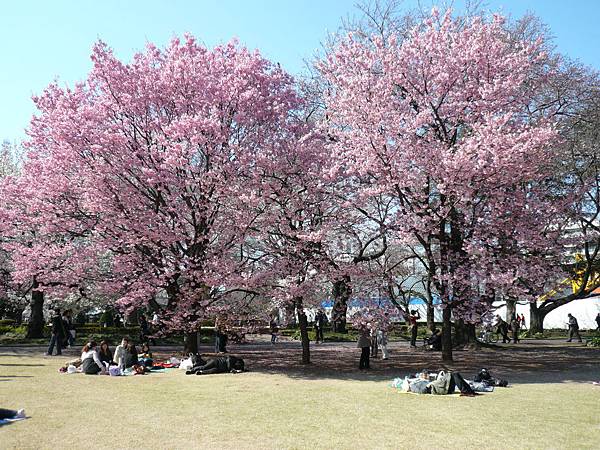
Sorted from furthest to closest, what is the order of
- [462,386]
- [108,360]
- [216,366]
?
[108,360]
[216,366]
[462,386]

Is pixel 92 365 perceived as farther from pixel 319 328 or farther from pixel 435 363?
pixel 319 328

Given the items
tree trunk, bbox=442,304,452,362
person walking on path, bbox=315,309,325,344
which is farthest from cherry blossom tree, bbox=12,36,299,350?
person walking on path, bbox=315,309,325,344

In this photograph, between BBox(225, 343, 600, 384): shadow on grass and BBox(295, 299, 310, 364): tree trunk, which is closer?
BBox(225, 343, 600, 384): shadow on grass

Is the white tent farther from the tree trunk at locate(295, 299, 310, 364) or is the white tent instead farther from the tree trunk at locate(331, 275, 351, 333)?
the tree trunk at locate(295, 299, 310, 364)

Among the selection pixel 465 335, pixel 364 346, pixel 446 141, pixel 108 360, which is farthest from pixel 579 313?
pixel 108 360

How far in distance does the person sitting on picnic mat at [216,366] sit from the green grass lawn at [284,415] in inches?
64.0

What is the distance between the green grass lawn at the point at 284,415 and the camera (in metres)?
7.82

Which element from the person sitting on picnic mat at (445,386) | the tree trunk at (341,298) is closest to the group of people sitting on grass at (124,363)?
the tree trunk at (341,298)

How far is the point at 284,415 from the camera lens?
9.77 meters

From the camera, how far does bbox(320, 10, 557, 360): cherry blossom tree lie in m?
17.0

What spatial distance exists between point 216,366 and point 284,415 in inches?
279

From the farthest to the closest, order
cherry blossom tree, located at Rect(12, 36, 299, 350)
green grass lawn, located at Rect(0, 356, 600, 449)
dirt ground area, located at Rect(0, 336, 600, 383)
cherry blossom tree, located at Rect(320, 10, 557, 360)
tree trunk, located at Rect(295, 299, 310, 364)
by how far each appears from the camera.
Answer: tree trunk, located at Rect(295, 299, 310, 364) → cherry blossom tree, located at Rect(12, 36, 299, 350) → cherry blossom tree, located at Rect(320, 10, 557, 360) → dirt ground area, located at Rect(0, 336, 600, 383) → green grass lawn, located at Rect(0, 356, 600, 449)

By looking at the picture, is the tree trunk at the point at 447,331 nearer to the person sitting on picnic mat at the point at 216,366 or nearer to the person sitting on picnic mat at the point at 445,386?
the person sitting on picnic mat at the point at 445,386

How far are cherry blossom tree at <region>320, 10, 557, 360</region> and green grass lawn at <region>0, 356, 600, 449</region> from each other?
5337 millimetres
